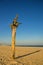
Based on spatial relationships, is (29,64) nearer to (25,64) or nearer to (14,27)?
(25,64)

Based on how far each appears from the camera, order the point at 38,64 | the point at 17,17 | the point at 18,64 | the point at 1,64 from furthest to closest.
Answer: the point at 17,17, the point at 38,64, the point at 18,64, the point at 1,64

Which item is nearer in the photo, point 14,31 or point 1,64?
point 1,64

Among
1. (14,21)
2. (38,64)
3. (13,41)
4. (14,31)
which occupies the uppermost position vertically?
(14,21)

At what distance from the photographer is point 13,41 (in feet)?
42.1

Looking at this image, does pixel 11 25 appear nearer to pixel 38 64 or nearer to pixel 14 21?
pixel 14 21

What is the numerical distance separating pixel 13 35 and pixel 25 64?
2947mm

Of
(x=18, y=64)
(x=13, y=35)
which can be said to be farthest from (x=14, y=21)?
(x=18, y=64)

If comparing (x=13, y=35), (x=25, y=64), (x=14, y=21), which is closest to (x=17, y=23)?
(x=14, y=21)

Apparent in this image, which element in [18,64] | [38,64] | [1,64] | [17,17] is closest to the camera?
[1,64]

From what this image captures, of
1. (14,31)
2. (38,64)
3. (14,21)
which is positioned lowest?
(38,64)

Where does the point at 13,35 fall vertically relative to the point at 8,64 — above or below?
above

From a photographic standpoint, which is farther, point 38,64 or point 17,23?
point 17,23

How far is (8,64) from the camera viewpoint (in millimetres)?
10555

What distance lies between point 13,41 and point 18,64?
8.43 ft
